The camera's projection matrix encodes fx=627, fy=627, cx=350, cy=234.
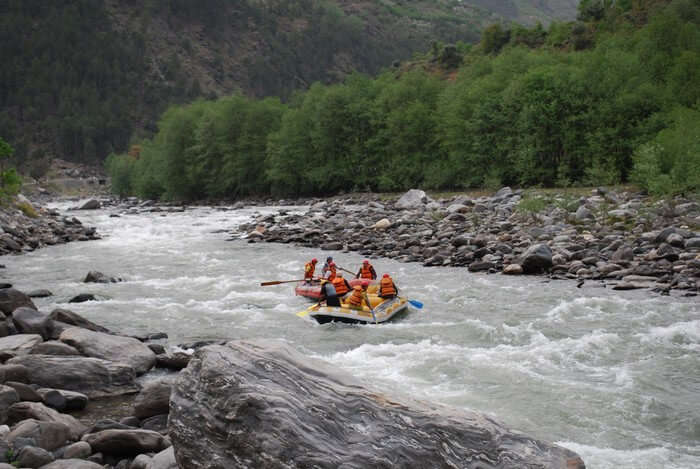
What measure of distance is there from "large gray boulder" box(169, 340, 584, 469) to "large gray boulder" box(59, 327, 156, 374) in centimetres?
593

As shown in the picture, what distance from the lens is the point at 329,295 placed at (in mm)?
16453

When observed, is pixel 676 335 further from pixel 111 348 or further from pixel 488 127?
pixel 488 127

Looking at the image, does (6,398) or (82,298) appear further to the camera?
(82,298)

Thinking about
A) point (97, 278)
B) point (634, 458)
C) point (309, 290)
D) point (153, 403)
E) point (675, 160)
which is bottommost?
point (97, 278)

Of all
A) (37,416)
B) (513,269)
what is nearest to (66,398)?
(37,416)

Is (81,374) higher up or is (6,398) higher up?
(6,398)

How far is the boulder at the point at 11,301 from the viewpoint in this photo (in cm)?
1433

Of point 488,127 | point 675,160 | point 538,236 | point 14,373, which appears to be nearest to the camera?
point 14,373

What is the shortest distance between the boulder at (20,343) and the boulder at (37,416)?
3.09 metres

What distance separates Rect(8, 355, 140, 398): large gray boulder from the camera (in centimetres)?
1020

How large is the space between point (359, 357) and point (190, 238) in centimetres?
2395

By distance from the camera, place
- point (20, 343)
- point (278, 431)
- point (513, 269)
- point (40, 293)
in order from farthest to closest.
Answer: point (513, 269), point (40, 293), point (20, 343), point (278, 431)

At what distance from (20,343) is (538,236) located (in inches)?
740

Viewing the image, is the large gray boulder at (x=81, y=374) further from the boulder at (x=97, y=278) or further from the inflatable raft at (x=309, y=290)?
the boulder at (x=97, y=278)
